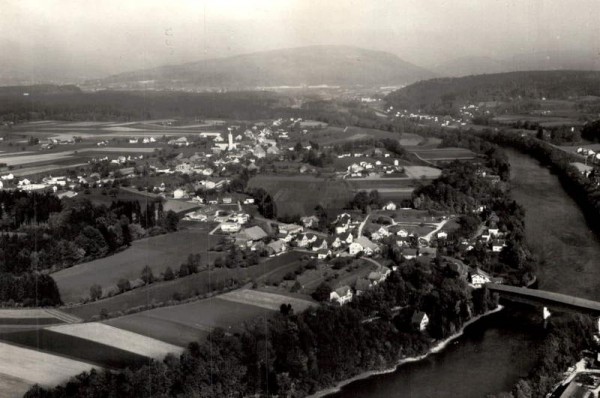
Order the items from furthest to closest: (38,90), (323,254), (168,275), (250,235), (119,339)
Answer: (38,90), (250,235), (323,254), (168,275), (119,339)

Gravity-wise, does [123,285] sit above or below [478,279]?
above

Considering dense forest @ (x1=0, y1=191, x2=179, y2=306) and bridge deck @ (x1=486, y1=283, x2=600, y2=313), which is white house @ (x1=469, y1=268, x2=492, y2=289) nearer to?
bridge deck @ (x1=486, y1=283, x2=600, y2=313)

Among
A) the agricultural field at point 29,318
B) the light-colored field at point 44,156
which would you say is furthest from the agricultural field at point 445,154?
the agricultural field at point 29,318

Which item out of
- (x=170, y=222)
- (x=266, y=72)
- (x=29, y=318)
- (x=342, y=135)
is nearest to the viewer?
(x=29, y=318)

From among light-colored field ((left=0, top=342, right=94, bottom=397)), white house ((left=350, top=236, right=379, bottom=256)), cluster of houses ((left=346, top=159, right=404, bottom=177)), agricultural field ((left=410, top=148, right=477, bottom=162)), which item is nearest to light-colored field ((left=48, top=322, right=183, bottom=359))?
light-colored field ((left=0, top=342, right=94, bottom=397))

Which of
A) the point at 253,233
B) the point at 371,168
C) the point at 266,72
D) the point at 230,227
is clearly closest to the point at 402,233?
the point at 253,233

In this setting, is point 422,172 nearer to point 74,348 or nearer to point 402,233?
point 402,233
